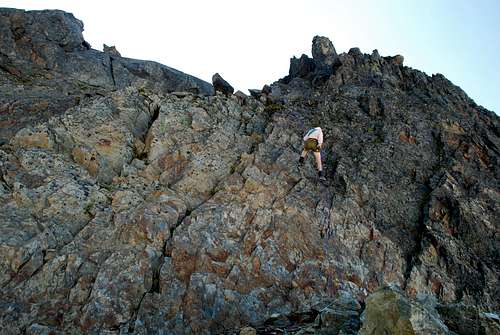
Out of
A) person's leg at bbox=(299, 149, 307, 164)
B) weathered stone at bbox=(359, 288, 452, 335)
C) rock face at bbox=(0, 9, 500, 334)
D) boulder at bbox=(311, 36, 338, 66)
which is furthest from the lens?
boulder at bbox=(311, 36, 338, 66)

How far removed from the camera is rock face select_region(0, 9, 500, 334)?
15695 mm

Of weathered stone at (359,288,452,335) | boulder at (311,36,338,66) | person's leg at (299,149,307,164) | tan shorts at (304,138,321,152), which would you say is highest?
boulder at (311,36,338,66)

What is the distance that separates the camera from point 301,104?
1164 inches

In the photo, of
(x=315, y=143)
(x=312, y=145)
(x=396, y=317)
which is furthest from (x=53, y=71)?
(x=396, y=317)

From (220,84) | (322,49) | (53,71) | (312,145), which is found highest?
(322,49)

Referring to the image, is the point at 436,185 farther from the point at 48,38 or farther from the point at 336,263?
the point at 48,38

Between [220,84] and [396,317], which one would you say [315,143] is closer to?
[396,317]

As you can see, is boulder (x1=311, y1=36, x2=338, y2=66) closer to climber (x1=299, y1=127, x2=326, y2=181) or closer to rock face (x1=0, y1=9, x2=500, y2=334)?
rock face (x1=0, y1=9, x2=500, y2=334)

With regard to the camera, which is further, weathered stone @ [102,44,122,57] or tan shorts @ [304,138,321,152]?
weathered stone @ [102,44,122,57]

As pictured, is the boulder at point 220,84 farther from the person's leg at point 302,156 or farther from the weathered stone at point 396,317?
the weathered stone at point 396,317

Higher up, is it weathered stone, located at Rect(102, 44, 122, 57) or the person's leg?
weathered stone, located at Rect(102, 44, 122, 57)

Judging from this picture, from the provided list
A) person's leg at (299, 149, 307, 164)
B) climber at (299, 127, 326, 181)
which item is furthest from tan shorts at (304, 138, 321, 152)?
person's leg at (299, 149, 307, 164)

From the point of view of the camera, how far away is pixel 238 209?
66.1 ft

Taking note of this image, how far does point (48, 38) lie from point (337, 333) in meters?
31.3
